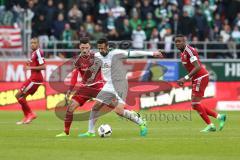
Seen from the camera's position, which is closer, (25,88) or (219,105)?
(25,88)

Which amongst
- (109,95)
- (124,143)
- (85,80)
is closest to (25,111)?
(85,80)

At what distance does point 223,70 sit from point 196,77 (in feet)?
32.9

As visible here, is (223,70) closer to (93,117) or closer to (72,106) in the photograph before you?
(93,117)

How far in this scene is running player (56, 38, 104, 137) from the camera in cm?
1686

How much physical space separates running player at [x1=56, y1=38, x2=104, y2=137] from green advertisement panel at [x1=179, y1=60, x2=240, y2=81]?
1149 centimetres

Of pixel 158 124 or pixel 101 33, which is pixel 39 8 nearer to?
pixel 101 33

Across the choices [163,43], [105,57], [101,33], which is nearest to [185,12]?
[163,43]

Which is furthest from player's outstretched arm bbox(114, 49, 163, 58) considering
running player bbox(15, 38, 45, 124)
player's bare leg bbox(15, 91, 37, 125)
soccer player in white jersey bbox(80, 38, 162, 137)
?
player's bare leg bbox(15, 91, 37, 125)

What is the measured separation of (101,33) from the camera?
99.3 feet

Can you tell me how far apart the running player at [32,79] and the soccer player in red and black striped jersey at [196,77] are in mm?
4699

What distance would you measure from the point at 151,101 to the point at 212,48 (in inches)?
168

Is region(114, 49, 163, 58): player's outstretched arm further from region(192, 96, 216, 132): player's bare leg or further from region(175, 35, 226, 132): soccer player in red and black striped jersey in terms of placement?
region(192, 96, 216, 132): player's bare leg

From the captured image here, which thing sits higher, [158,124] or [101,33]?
[101,33]

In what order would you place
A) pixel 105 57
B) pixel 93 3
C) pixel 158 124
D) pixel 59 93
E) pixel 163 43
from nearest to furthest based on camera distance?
pixel 105 57, pixel 158 124, pixel 59 93, pixel 163 43, pixel 93 3
